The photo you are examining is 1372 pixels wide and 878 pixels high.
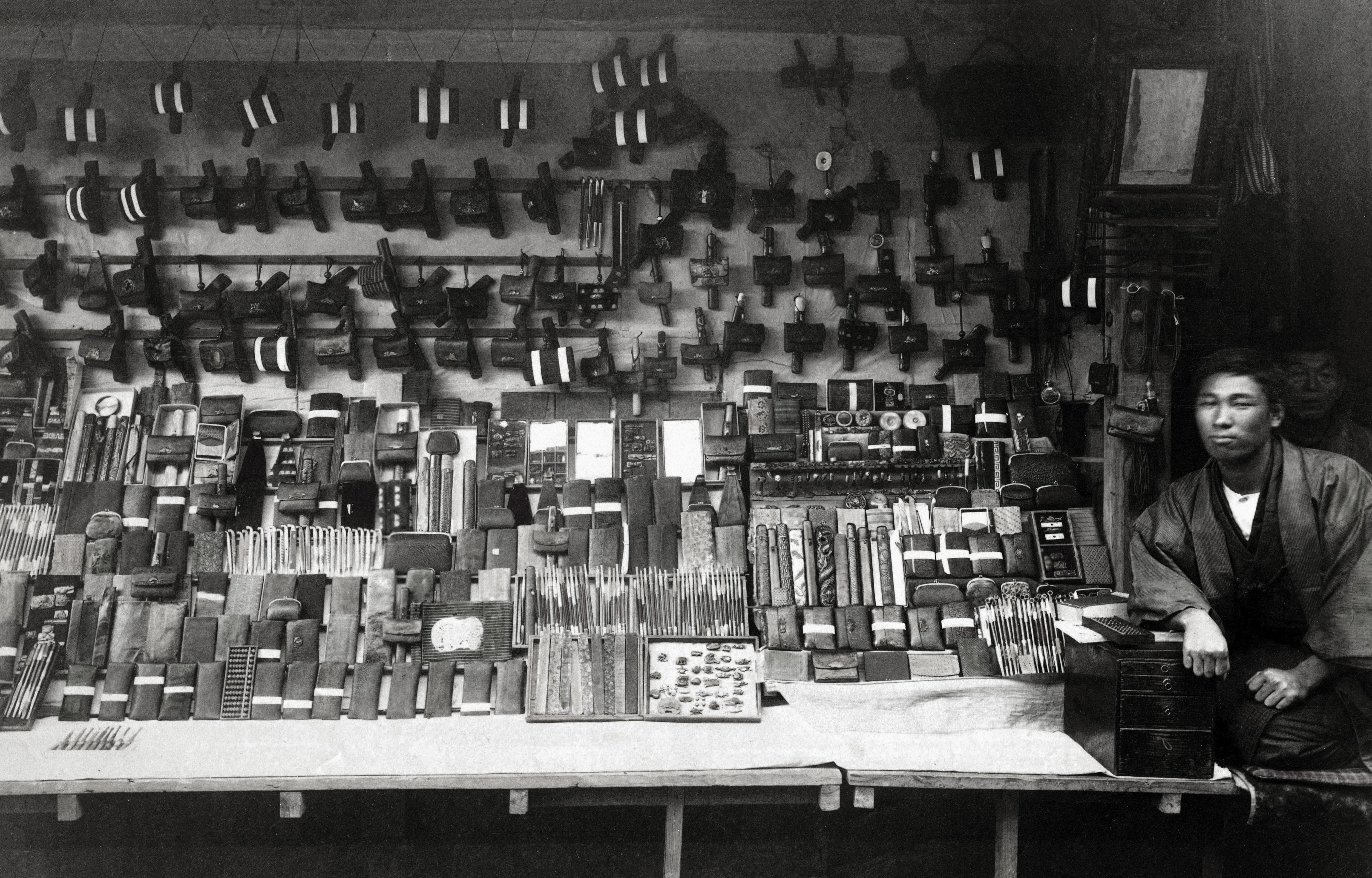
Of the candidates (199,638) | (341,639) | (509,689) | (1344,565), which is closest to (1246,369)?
(1344,565)

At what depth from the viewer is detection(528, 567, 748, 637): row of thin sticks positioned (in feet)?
16.0

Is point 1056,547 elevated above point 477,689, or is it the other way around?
point 1056,547

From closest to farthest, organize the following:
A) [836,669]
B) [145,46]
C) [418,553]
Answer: [836,669]
[418,553]
[145,46]

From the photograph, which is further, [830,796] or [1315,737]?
[830,796]

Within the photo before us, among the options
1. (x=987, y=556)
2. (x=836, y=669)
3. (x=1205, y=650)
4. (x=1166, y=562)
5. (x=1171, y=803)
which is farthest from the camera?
(x=987, y=556)

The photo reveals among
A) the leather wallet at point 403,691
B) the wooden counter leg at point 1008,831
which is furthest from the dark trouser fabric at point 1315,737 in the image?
the leather wallet at point 403,691

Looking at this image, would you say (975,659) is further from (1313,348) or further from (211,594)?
(211,594)

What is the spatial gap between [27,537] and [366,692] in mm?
1871

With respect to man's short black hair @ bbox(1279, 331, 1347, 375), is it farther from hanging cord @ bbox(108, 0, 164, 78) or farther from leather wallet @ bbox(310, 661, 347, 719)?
hanging cord @ bbox(108, 0, 164, 78)

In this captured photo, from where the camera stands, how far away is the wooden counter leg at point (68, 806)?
3850mm

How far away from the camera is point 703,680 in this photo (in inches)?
177

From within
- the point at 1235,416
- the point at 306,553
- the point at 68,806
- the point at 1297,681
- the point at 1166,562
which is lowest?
the point at 68,806

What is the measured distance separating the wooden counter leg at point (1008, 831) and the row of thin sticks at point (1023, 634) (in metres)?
0.75

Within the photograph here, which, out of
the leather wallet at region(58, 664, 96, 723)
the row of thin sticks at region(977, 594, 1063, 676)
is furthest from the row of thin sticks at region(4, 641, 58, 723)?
the row of thin sticks at region(977, 594, 1063, 676)
